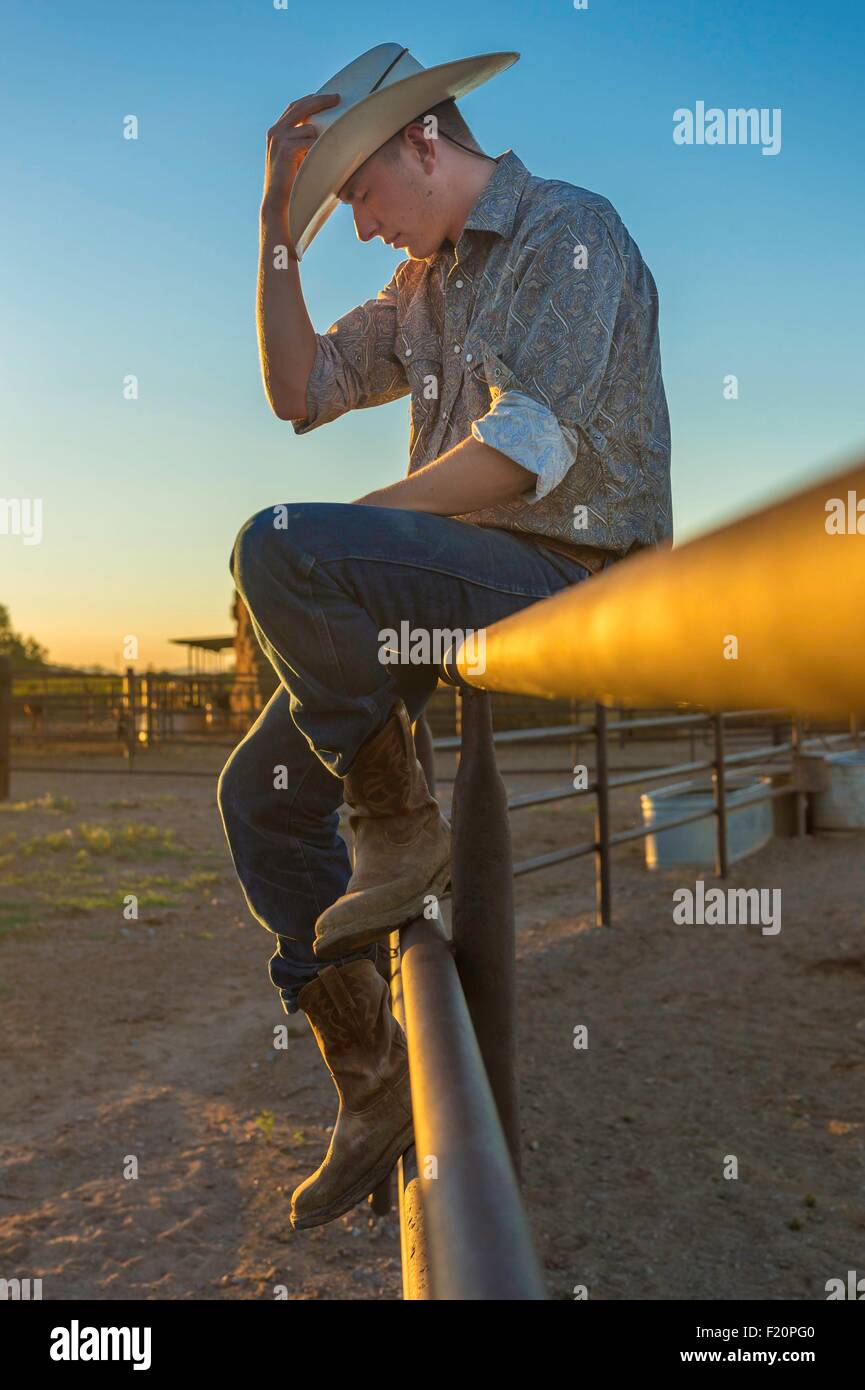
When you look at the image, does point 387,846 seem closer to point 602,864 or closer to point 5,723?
point 602,864

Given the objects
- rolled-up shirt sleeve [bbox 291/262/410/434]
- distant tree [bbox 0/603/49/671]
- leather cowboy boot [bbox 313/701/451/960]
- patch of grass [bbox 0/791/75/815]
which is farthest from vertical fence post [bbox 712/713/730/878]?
distant tree [bbox 0/603/49/671]

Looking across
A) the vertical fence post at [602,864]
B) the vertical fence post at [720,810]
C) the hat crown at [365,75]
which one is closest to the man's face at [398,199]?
the hat crown at [365,75]

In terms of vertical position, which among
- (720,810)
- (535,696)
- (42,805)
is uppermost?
(535,696)

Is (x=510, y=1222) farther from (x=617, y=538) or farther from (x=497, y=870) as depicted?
(x=617, y=538)

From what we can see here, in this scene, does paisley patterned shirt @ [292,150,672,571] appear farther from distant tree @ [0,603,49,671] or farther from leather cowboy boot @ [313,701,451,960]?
distant tree @ [0,603,49,671]

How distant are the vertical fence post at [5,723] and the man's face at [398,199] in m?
9.11

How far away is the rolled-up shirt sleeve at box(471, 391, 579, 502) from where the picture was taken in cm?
138

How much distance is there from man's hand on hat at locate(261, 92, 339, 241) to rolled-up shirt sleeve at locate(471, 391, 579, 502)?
675 mm

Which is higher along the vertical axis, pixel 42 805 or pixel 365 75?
pixel 365 75

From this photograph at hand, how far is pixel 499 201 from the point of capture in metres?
1.63

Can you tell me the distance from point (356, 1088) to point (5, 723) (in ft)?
30.4

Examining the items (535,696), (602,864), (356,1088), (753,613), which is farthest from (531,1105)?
(753,613)

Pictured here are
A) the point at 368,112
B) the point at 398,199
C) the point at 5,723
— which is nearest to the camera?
the point at 368,112

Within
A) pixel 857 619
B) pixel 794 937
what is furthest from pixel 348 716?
pixel 794 937
